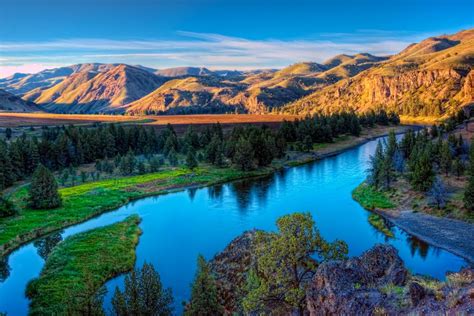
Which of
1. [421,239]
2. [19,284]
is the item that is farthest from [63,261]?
[421,239]

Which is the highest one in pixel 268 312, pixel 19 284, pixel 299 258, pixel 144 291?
pixel 299 258

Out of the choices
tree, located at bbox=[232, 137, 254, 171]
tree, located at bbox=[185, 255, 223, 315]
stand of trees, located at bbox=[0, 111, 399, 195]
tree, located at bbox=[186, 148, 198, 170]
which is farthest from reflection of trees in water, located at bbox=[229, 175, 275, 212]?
tree, located at bbox=[185, 255, 223, 315]

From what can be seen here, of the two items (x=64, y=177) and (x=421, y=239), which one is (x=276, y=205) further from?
(x=64, y=177)

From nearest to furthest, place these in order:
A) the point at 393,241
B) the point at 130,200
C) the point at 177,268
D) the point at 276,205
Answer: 1. the point at 177,268
2. the point at 393,241
3. the point at 276,205
4. the point at 130,200

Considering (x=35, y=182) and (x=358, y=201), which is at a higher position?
(x=35, y=182)

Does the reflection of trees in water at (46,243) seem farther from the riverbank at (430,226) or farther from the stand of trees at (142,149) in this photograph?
the riverbank at (430,226)

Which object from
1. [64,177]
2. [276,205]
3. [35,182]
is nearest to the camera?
[35,182]

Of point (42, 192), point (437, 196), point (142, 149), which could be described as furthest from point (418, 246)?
point (142, 149)

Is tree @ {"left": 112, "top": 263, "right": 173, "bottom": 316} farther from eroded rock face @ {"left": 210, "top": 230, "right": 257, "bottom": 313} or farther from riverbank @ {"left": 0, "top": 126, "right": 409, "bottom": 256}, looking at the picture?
riverbank @ {"left": 0, "top": 126, "right": 409, "bottom": 256}

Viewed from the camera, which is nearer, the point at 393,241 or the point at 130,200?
the point at 393,241
